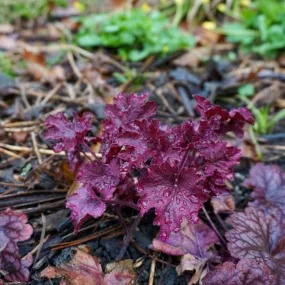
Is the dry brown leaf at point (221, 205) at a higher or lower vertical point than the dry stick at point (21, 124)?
higher

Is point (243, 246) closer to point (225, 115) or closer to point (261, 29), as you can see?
point (225, 115)

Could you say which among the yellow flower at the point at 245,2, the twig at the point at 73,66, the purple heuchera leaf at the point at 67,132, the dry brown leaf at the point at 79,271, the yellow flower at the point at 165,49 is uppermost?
the yellow flower at the point at 245,2

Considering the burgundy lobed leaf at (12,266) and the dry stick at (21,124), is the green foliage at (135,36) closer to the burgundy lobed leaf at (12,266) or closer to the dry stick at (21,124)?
the dry stick at (21,124)

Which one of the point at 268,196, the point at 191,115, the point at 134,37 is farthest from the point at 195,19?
the point at 268,196

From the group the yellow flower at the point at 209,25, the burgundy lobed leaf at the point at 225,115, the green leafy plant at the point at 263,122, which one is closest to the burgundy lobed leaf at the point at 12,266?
the burgundy lobed leaf at the point at 225,115

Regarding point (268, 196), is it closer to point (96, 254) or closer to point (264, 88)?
point (96, 254)

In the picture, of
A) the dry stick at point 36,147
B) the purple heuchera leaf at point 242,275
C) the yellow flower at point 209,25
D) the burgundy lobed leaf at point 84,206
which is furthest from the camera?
the yellow flower at point 209,25

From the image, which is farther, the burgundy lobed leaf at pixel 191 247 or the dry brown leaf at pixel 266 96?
the dry brown leaf at pixel 266 96
